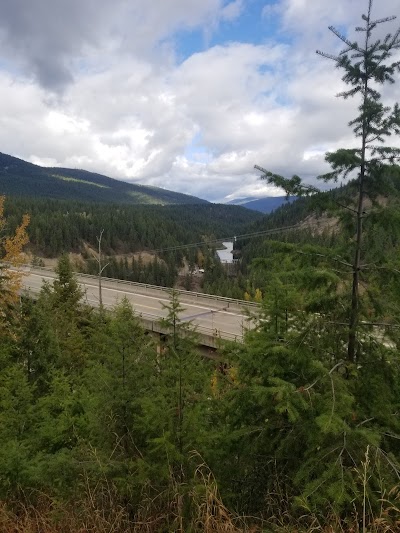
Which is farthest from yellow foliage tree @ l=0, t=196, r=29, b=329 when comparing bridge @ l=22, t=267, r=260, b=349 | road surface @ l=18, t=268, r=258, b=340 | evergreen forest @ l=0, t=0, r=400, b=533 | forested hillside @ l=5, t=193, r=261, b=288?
forested hillside @ l=5, t=193, r=261, b=288

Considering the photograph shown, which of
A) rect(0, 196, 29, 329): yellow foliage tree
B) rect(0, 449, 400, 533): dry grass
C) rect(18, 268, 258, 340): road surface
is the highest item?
rect(0, 196, 29, 329): yellow foliage tree

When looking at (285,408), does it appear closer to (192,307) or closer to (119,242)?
(192,307)

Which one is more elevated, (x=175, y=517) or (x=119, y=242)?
(x=175, y=517)

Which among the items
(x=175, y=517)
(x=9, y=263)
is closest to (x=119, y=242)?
(x=9, y=263)

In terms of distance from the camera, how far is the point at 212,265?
118 m

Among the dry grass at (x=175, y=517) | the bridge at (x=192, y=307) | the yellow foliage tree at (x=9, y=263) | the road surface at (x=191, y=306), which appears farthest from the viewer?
the road surface at (x=191, y=306)

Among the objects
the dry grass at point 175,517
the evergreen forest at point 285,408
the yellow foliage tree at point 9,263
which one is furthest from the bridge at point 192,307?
the dry grass at point 175,517

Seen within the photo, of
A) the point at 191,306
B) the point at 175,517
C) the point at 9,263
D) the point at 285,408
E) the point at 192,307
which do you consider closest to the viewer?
the point at 285,408

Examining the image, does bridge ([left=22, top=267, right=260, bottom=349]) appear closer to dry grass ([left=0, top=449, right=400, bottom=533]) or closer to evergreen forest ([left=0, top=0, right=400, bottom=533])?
evergreen forest ([left=0, top=0, right=400, bottom=533])

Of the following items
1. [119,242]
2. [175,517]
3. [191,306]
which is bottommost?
[119,242]

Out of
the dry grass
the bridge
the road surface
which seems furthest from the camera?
the road surface

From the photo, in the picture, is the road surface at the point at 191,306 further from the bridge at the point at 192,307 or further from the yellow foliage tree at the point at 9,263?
the yellow foliage tree at the point at 9,263

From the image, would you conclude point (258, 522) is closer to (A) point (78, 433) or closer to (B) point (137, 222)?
(A) point (78, 433)

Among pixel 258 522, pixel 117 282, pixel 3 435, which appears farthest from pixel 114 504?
pixel 117 282
